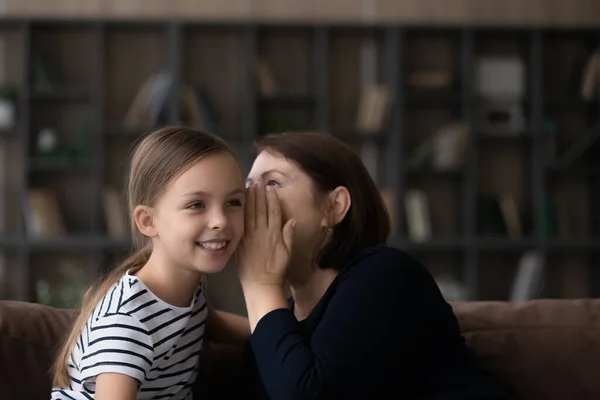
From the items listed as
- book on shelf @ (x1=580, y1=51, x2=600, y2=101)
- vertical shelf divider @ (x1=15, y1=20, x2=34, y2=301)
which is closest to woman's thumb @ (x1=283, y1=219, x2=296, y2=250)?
vertical shelf divider @ (x1=15, y1=20, x2=34, y2=301)

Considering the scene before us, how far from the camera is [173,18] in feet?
19.0

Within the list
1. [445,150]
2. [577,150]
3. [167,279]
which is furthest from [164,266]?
[577,150]

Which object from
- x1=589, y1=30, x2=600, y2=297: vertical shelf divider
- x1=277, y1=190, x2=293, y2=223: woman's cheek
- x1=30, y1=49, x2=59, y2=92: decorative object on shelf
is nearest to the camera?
x1=277, y1=190, x2=293, y2=223: woman's cheek

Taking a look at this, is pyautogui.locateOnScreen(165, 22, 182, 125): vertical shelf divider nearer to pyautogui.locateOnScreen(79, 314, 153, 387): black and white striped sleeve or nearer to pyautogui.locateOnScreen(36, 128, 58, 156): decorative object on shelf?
pyautogui.locateOnScreen(36, 128, 58, 156): decorative object on shelf

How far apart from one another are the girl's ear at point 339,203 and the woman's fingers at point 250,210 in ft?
0.61

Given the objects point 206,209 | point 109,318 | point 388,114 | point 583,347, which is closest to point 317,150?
point 206,209

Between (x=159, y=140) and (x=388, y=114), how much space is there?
4.15 m

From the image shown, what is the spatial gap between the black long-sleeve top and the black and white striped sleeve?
21 centimetres

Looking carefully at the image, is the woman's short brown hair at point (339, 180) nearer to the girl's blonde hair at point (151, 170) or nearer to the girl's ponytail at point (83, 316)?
the girl's blonde hair at point (151, 170)

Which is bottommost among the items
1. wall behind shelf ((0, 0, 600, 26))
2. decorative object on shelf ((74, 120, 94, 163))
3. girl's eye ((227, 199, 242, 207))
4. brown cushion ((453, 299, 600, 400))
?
brown cushion ((453, 299, 600, 400))

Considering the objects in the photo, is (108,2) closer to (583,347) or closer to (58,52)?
(58,52)

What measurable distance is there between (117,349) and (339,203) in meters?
0.59

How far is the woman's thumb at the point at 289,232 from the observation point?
1.84 m

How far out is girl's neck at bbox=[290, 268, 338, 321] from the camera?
1.97 metres
